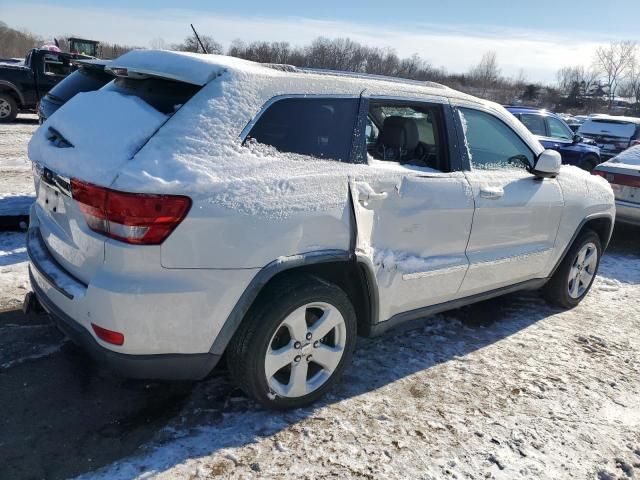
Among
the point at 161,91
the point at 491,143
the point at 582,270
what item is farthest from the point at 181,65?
the point at 582,270

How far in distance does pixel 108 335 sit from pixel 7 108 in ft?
47.5

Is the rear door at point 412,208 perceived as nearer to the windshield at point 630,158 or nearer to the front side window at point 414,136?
the front side window at point 414,136

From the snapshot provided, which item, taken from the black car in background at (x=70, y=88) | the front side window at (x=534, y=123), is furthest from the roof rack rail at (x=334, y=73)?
the front side window at (x=534, y=123)

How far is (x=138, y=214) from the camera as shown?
237cm

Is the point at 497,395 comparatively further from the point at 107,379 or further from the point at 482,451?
the point at 107,379

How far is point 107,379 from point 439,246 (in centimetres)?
215

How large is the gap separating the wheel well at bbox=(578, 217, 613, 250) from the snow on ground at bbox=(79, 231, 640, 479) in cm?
113

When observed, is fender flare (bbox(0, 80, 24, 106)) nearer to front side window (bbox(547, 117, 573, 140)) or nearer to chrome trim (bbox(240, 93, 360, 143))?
front side window (bbox(547, 117, 573, 140))

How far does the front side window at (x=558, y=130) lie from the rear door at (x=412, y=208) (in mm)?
9052

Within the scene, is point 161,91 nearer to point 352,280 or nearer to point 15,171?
point 352,280

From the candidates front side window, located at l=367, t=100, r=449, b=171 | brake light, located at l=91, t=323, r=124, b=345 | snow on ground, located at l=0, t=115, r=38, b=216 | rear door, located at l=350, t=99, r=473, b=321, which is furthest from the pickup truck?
brake light, located at l=91, t=323, r=124, b=345

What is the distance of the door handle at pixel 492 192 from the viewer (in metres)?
3.69

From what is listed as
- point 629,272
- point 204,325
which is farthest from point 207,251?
point 629,272

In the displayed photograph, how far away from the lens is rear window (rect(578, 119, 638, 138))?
14553 mm
